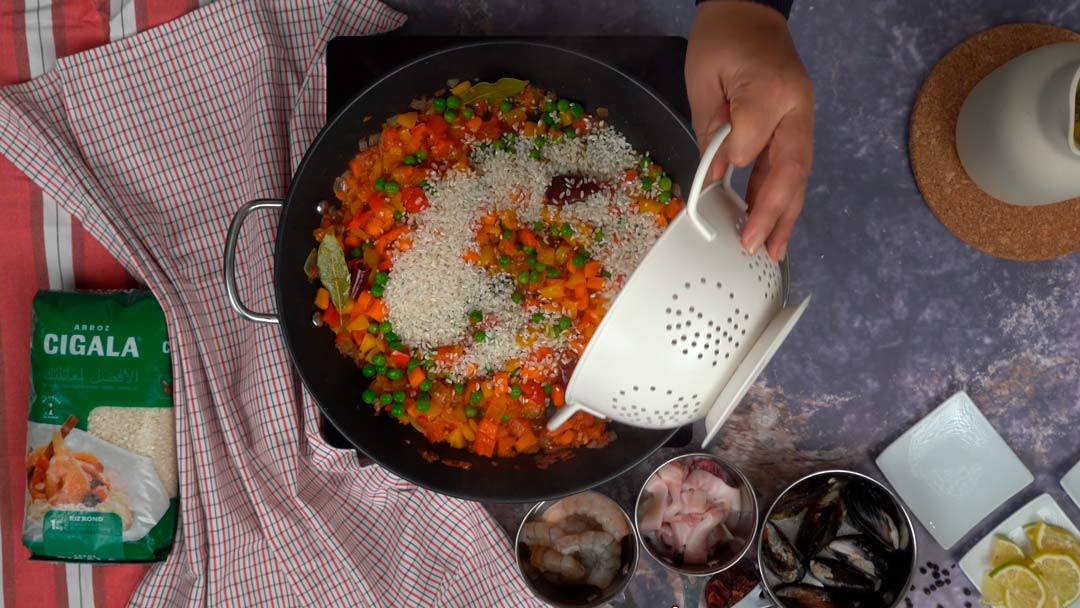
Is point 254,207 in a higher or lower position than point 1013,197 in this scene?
lower

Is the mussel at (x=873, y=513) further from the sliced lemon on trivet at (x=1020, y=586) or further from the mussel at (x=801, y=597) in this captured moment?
the sliced lemon on trivet at (x=1020, y=586)

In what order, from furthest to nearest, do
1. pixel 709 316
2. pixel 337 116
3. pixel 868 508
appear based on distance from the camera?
1. pixel 868 508
2. pixel 337 116
3. pixel 709 316

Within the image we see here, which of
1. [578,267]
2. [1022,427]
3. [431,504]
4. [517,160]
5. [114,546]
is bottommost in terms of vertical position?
[114,546]

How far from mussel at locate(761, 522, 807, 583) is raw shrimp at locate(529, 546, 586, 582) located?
397mm

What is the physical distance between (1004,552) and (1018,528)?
66 millimetres

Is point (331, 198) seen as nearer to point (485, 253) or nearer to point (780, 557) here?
point (485, 253)

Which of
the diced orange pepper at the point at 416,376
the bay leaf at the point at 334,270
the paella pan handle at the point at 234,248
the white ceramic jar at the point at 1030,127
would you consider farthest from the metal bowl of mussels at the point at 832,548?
the paella pan handle at the point at 234,248

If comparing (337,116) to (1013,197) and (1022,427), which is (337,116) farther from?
(1022,427)

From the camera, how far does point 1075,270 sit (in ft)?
5.82

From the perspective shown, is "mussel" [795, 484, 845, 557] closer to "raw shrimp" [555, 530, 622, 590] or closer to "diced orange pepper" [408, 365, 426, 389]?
"raw shrimp" [555, 530, 622, 590]

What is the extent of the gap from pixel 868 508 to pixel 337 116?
134 centimetres

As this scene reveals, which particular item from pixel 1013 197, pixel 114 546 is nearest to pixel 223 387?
pixel 114 546

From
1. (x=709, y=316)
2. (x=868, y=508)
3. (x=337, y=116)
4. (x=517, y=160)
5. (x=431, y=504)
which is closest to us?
(x=709, y=316)

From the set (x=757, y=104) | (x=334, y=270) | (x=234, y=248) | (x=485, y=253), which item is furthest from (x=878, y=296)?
(x=234, y=248)
